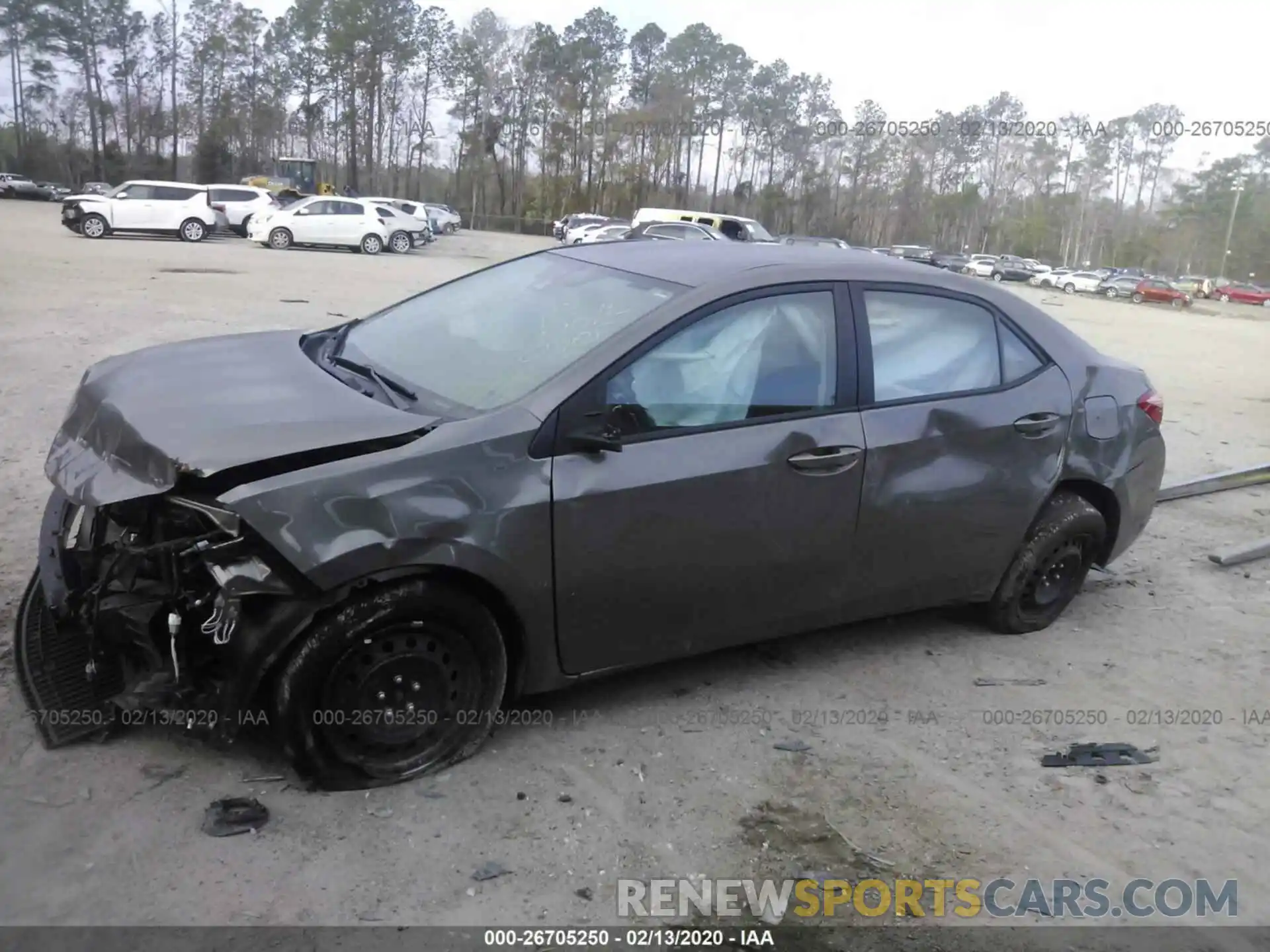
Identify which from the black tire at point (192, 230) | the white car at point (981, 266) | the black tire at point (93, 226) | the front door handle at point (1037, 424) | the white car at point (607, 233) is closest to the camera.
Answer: the front door handle at point (1037, 424)

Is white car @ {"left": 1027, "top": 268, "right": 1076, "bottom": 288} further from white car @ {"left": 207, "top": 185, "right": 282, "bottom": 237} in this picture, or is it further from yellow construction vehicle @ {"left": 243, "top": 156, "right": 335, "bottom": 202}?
white car @ {"left": 207, "top": 185, "right": 282, "bottom": 237}

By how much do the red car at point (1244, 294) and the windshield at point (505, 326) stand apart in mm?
57343

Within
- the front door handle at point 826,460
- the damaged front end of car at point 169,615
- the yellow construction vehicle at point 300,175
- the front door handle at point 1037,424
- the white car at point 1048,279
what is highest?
the yellow construction vehicle at point 300,175

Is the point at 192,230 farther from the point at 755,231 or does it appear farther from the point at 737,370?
the point at 737,370

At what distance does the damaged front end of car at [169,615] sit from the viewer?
2930mm

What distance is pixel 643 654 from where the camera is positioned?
361 centimetres

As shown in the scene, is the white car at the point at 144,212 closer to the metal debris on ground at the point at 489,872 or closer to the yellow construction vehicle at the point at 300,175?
Result: the yellow construction vehicle at the point at 300,175

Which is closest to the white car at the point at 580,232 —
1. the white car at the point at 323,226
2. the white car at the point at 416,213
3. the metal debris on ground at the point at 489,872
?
the white car at the point at 416,213

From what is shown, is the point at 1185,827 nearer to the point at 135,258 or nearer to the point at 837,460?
the point at 837,460

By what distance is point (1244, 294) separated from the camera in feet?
174

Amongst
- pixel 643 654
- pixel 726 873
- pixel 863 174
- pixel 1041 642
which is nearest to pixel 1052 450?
pixel 1041 642

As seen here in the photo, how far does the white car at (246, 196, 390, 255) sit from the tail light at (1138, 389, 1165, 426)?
28662 millimetres

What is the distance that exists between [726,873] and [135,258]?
2213cm

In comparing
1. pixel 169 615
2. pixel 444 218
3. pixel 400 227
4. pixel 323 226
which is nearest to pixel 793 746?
pixel 169 615
